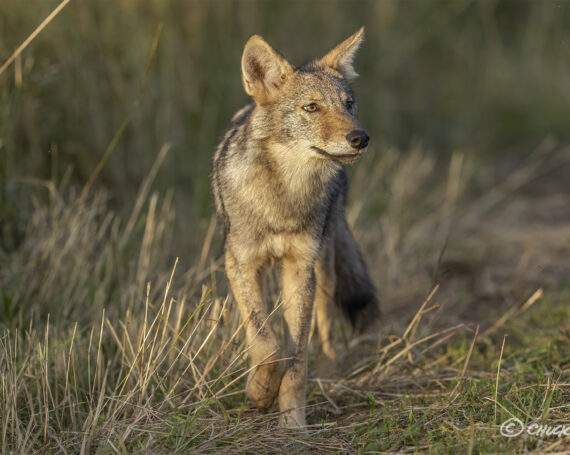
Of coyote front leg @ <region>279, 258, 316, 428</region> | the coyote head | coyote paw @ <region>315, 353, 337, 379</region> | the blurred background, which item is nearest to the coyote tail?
coyote paw @ <region>315, 353, 337, 379</region>

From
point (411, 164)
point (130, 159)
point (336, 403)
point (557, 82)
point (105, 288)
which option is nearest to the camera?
point (336, 403)

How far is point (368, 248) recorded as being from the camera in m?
6.75

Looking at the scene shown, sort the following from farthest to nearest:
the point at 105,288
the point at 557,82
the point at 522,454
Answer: the point at 557,82
the point at 105,288
the point at 522,454

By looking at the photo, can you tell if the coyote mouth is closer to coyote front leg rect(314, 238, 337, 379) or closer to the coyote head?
the coyote head

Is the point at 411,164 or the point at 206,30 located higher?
the point at 206,30

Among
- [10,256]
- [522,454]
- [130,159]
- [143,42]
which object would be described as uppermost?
[143,42]

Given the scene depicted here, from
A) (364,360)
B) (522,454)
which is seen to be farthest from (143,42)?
(522,454)

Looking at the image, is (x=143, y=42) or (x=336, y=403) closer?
(x=336, y=403)

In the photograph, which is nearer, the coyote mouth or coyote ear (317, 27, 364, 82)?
the coyote mouth

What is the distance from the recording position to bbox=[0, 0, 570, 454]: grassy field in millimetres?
3541

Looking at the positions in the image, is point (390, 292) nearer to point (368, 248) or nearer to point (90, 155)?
point (368, 248)

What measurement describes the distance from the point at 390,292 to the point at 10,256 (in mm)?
2982

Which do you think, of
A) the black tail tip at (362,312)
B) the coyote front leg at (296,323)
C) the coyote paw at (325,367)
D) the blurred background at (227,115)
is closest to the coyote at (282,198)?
the coyote front leg at (296,323)

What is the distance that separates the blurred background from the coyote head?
1157mm
